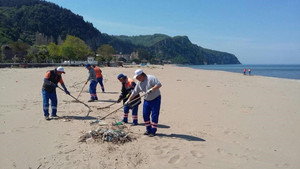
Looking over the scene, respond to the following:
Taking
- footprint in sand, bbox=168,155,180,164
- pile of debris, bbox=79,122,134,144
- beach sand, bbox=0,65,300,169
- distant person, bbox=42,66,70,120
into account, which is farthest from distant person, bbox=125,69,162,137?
distant person, bbox=42,66,70,120

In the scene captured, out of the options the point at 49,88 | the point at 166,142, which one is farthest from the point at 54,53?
the point at 166,142

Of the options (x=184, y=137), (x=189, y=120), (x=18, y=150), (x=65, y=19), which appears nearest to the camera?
(x=18, y=150)

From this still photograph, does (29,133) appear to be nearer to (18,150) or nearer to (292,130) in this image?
(18,150)

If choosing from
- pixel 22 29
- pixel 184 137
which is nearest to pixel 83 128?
pixel 184 137

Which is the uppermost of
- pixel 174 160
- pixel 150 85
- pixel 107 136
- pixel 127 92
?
pixel 150 85

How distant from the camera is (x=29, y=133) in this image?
17.5 feet

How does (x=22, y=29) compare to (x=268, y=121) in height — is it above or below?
above

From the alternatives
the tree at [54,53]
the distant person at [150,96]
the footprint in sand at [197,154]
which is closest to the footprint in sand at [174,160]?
the footprint in sand at [197,154]

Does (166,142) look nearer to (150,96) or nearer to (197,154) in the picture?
(197,154)

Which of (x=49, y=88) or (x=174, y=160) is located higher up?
(x=49, y=88)

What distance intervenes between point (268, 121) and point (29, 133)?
7.06 meters

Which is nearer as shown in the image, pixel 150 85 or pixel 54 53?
pixel 150 85

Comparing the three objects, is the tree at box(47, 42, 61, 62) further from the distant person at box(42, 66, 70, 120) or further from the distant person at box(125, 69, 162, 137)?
the distant person at box(125, 69, 162, 137)

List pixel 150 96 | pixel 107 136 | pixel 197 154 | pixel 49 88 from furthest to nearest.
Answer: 1. pixel 49 88
2. pixel 150 96
3. pixel 107 136
4. pixel 197 154
